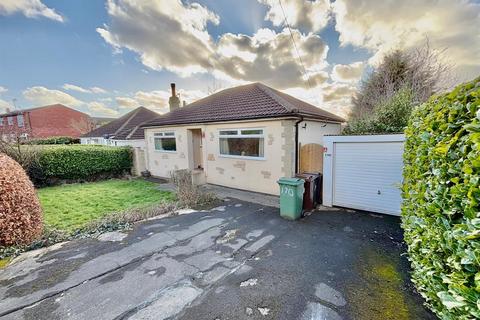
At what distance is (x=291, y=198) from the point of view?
18.8ft

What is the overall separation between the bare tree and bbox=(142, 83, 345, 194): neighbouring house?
618cm

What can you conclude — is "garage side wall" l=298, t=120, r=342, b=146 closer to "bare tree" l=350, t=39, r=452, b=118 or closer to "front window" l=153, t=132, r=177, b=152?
"bare tree" l=350, t=39, r=452, b=118

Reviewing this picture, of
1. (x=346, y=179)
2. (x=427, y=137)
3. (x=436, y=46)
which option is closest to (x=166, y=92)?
(x=346, y=179)

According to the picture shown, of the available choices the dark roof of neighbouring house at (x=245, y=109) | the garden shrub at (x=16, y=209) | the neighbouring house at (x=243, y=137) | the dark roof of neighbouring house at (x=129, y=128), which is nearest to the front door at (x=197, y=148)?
the neighbouring house at (x=243, y=137)

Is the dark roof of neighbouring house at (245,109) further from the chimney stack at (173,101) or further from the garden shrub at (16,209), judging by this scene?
the garden shrub at (16,209)

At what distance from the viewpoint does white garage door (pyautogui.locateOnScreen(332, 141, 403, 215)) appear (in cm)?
573

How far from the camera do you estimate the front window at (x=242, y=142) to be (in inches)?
327

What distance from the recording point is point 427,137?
7.96 ft

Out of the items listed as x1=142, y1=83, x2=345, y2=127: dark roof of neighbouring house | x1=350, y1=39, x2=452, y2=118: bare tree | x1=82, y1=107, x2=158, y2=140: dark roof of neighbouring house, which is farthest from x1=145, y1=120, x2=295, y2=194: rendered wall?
x1=350, y1=39, x2=452, y2=118: bare tree

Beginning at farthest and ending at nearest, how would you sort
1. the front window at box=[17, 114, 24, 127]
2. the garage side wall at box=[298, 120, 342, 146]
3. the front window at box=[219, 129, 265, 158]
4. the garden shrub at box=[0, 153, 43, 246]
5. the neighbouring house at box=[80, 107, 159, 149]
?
the front window at box=[17, 114, 24, 127] < the neighbouring house at box=[80, 107, 159, 149] < the front window at box=[219, 129, 265, 158] < the garage side wall at box=[298, 120, 342, 146] < the garden shrub at box=[0, 153, 43, 246]

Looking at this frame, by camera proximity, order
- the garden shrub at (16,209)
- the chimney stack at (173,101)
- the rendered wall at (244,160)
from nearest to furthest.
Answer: the garden shrub at (16,209)
the rendered wall at (244,160)
the chimney stack at (173,101)

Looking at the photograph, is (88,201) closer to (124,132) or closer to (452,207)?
(452,207)

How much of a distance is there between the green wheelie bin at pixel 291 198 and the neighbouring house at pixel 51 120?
38.6 meters

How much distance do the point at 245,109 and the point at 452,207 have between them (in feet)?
26.0
